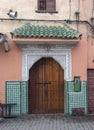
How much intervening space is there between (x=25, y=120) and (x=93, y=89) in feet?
10.9

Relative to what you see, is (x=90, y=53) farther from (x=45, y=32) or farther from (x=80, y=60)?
(x=45, y=32)

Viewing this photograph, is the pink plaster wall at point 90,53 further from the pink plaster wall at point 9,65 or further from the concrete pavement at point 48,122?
the pink plaster wall at point 9,65

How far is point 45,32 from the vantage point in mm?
15336

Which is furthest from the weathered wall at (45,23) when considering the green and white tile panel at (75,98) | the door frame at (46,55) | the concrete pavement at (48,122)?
the concrete pavement at (48,122)

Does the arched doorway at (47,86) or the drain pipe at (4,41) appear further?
the arched doorway at (47,86)

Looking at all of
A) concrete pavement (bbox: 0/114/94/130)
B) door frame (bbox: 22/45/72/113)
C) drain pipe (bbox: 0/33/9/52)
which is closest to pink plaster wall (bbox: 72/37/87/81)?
door frame (bbox: 22/45/72/113)

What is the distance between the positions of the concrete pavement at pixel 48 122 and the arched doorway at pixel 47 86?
459 millimetres

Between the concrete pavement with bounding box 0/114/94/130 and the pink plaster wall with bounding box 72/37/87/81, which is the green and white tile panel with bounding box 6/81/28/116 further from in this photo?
the pink plaster wall with bounding box 72/37/87/81

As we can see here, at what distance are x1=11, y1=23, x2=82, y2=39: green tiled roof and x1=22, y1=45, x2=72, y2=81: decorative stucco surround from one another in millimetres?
739

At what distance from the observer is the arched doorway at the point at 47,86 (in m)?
16.2

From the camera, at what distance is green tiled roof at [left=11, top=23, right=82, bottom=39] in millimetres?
15102

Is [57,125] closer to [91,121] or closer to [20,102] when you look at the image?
[91,121]

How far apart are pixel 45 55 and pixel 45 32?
1076mm

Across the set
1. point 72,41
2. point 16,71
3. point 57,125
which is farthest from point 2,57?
point 57,125
